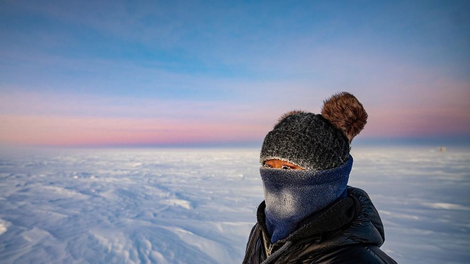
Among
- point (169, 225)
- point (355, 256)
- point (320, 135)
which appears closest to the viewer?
point (355, 256)

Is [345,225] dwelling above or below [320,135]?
below

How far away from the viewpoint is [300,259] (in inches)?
35.8

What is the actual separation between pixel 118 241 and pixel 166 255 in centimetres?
106

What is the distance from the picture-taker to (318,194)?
0.97 m

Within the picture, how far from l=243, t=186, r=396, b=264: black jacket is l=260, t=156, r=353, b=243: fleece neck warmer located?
37mm

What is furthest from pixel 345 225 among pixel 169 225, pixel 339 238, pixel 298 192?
pixel 169 225

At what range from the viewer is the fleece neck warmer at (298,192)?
3.18 feet

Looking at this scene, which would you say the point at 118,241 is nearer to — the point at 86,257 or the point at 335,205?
the point at 86,257

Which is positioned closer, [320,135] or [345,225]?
[345,225]

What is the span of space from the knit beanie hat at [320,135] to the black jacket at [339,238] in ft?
0.61

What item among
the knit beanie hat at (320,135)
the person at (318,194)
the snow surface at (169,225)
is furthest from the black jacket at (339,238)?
the snow surface at (169,225)

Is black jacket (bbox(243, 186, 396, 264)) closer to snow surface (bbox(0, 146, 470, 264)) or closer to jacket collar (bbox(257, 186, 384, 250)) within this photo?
jacket collar (bbox(257, 186, 384, 250))

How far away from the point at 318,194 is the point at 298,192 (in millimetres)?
79

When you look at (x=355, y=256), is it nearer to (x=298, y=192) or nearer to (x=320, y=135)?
(x=298, y=192)
